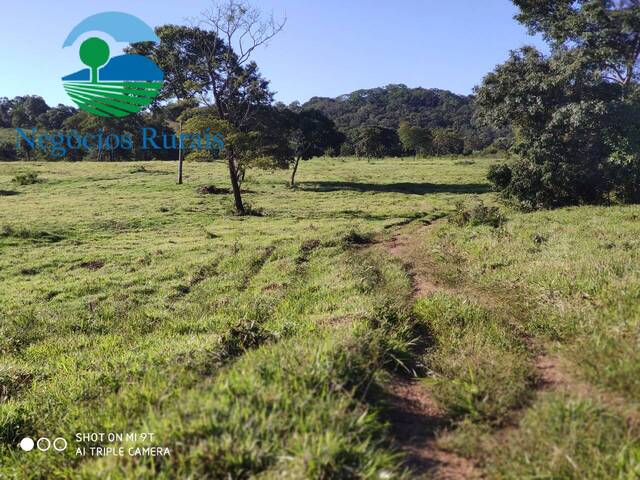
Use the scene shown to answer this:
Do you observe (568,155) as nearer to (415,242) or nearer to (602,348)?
(415,242)

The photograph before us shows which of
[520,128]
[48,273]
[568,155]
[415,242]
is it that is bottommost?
[48,273]

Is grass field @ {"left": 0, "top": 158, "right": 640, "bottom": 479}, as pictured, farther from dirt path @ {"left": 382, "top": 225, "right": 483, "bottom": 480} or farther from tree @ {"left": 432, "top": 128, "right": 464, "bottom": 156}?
tree @ {"left": 432, "top": 128, "right": 464, "bottom": 156}

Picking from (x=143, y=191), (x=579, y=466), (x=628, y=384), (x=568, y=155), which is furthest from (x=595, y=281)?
(x=143, y=191)

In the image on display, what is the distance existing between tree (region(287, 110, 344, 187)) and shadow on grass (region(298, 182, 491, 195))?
3518mm

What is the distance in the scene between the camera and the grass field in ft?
11.7

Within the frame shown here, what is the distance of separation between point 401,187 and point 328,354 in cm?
4302

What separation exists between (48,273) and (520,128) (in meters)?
27.4

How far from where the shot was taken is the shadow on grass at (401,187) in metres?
43.6

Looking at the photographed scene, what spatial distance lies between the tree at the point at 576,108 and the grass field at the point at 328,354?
939 cm

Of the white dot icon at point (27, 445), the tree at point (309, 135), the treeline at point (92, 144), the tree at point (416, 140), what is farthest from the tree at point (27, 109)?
Result: the white dot icon at point (27, 445)

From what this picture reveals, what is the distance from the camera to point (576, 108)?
23.3 m

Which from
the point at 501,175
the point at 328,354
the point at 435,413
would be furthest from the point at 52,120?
the point at 435,413

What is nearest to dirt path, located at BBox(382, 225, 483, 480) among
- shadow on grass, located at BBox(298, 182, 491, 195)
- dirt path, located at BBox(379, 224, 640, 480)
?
dirt path, located at BBox(379, 224, 640, 480)

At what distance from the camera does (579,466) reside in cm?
338
